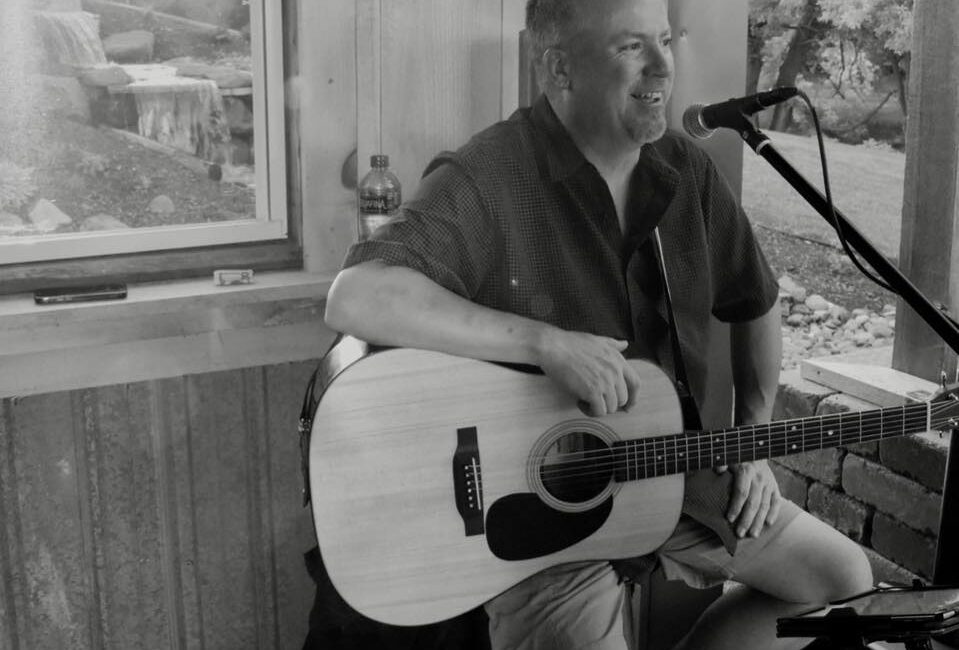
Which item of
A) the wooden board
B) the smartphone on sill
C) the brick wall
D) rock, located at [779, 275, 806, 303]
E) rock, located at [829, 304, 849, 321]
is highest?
the smartphone on sill

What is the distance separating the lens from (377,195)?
2.20m

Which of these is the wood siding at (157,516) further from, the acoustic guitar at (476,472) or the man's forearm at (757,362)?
the man's forearm at (757,362)

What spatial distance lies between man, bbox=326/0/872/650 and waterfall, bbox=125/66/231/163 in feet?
1.43

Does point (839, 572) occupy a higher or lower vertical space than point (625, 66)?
lower

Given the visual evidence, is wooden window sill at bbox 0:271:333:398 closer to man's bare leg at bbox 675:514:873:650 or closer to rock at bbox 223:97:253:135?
rock at bbox 223:97:253:135

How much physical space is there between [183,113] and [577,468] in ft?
3.20

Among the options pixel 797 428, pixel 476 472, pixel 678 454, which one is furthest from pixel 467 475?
pixel 797 428

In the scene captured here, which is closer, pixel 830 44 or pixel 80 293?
pixel 80 293

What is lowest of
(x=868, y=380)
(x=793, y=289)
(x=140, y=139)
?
(x=868, y=380)

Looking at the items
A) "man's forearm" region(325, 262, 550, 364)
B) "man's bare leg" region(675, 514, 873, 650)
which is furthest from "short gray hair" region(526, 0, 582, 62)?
"man's bare leg" region(675, 514, 873, 650)

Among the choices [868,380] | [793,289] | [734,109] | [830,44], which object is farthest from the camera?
[793,289]

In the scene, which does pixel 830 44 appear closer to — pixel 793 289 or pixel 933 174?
pixel 933 174

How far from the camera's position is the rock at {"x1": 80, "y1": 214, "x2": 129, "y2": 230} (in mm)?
2096

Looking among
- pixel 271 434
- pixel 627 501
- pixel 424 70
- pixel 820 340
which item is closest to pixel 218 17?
pixel 424 70
